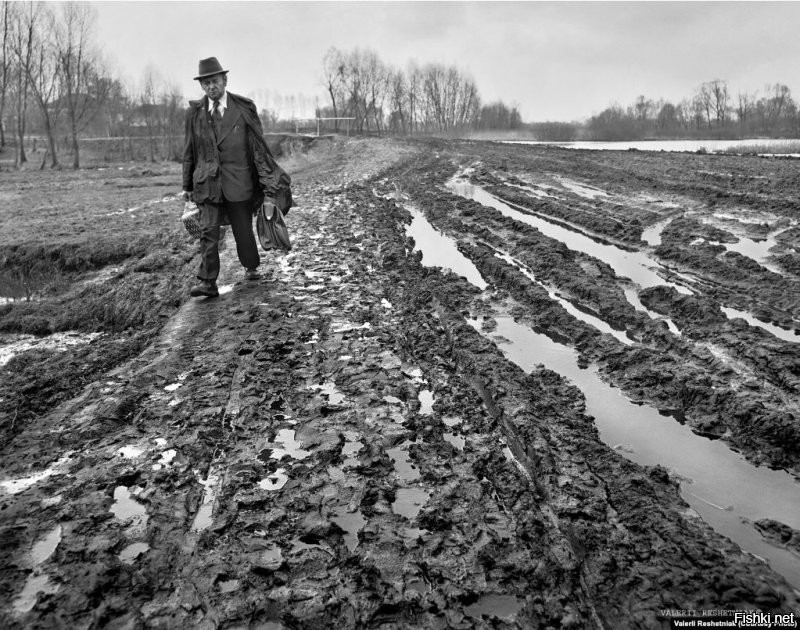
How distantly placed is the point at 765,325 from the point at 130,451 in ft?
15.2

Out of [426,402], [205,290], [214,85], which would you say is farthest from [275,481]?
[214,85]

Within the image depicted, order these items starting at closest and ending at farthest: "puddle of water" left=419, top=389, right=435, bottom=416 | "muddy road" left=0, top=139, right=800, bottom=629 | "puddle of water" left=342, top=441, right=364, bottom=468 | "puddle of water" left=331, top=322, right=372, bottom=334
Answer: "muddy road" left=0, top=139, right=800, bottom=629, "puddle of water" left=342, top=441, right=364, bottom=468, "puddle of water" left=419, top=389, right=435, bottom=416, "puddle of water" left=331, top=322, right=372, bottom=334

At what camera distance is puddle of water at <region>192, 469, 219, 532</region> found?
240 centimetres

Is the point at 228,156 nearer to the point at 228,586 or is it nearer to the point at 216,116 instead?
the point at 216,116

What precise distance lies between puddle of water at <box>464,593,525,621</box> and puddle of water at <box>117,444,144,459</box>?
1.88 metres

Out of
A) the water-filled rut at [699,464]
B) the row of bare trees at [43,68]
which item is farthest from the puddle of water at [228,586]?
the row of bare trees at [43,68]

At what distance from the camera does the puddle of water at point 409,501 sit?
8.07 ft

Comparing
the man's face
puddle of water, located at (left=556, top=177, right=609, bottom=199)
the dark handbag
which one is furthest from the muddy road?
puddle of water, located at (left=556, top=177, right=609, bottom=199)

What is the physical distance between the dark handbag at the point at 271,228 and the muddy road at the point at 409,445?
444mm

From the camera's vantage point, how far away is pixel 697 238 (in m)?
7.47

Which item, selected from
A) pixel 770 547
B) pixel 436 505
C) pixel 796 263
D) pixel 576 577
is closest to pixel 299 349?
pixel 436 505

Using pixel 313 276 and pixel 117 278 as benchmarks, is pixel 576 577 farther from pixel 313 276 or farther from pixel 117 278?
pixel 117 278

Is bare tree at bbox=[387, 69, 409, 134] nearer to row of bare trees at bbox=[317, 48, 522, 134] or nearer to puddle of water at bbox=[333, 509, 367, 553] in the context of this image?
row of bare trees at bbox=[317, 48, 522, 134]

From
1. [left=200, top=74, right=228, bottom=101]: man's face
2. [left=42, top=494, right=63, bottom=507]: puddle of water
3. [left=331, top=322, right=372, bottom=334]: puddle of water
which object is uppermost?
[left=200, top=74, right=228, bottom=101]: man's face
